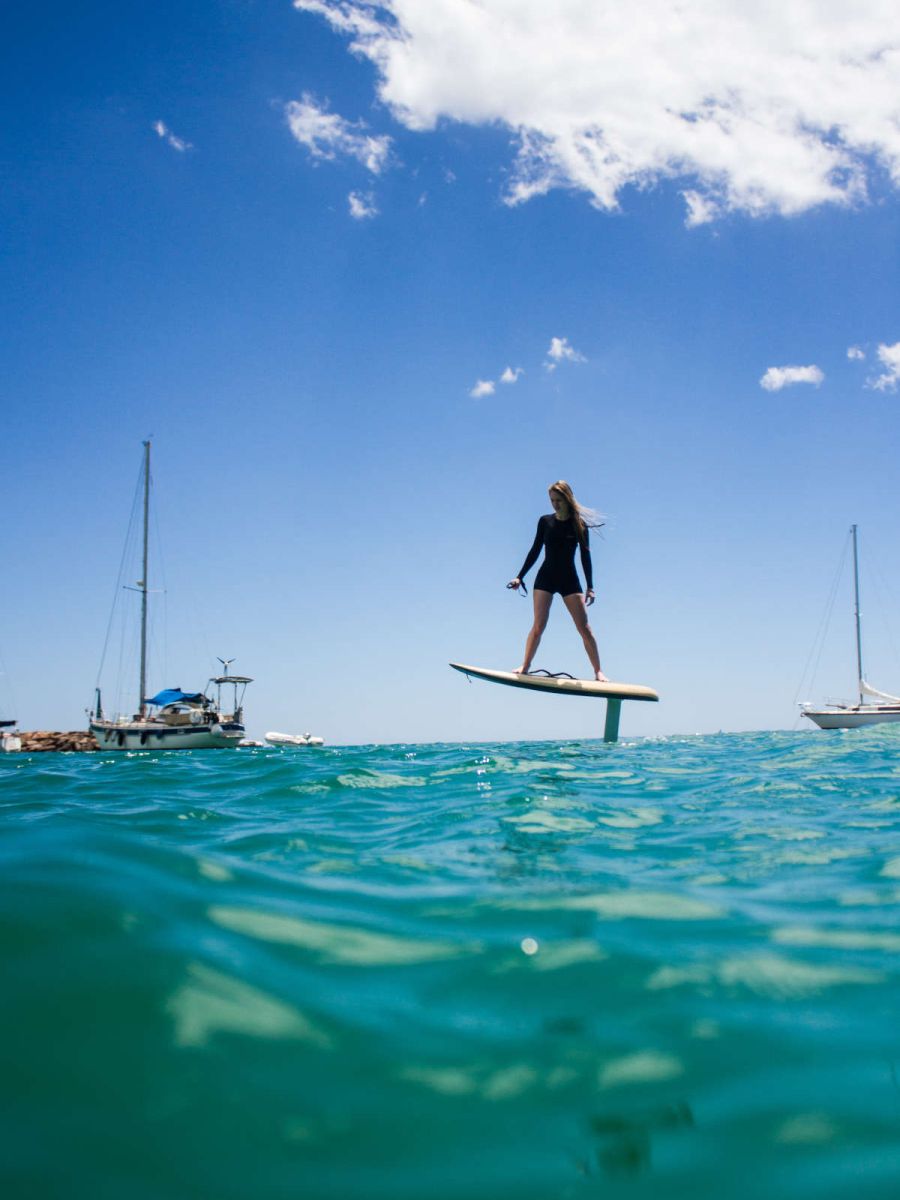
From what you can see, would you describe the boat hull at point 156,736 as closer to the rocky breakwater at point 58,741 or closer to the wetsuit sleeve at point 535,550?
the rocky breakwater at point 58,741

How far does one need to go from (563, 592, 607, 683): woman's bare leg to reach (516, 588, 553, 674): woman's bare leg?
0.81ft

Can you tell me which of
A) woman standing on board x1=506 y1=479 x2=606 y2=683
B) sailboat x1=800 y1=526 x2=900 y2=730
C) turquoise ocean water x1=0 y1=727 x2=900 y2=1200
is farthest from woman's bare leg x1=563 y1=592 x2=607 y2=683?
sailboat x1=800 y1=526 x2=900 y2=730

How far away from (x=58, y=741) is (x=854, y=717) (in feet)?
184

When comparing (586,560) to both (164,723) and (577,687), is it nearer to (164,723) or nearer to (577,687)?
(577,687)

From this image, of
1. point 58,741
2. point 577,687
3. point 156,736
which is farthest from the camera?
point 58,741

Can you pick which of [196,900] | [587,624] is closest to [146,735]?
[587,624]

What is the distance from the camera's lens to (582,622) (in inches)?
360

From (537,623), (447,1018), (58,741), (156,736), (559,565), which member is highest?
(559,565)

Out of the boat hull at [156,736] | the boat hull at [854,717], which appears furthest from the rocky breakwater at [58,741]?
the boat hull at [854,717]

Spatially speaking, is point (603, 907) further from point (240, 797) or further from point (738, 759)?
point (738, 759)

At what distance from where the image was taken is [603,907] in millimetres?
2795

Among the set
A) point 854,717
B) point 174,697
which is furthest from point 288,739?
point 854,717

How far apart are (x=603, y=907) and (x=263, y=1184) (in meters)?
1.70

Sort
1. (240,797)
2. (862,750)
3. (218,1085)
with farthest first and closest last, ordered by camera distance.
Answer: (862,750) → (240,797) → (218,1085)
